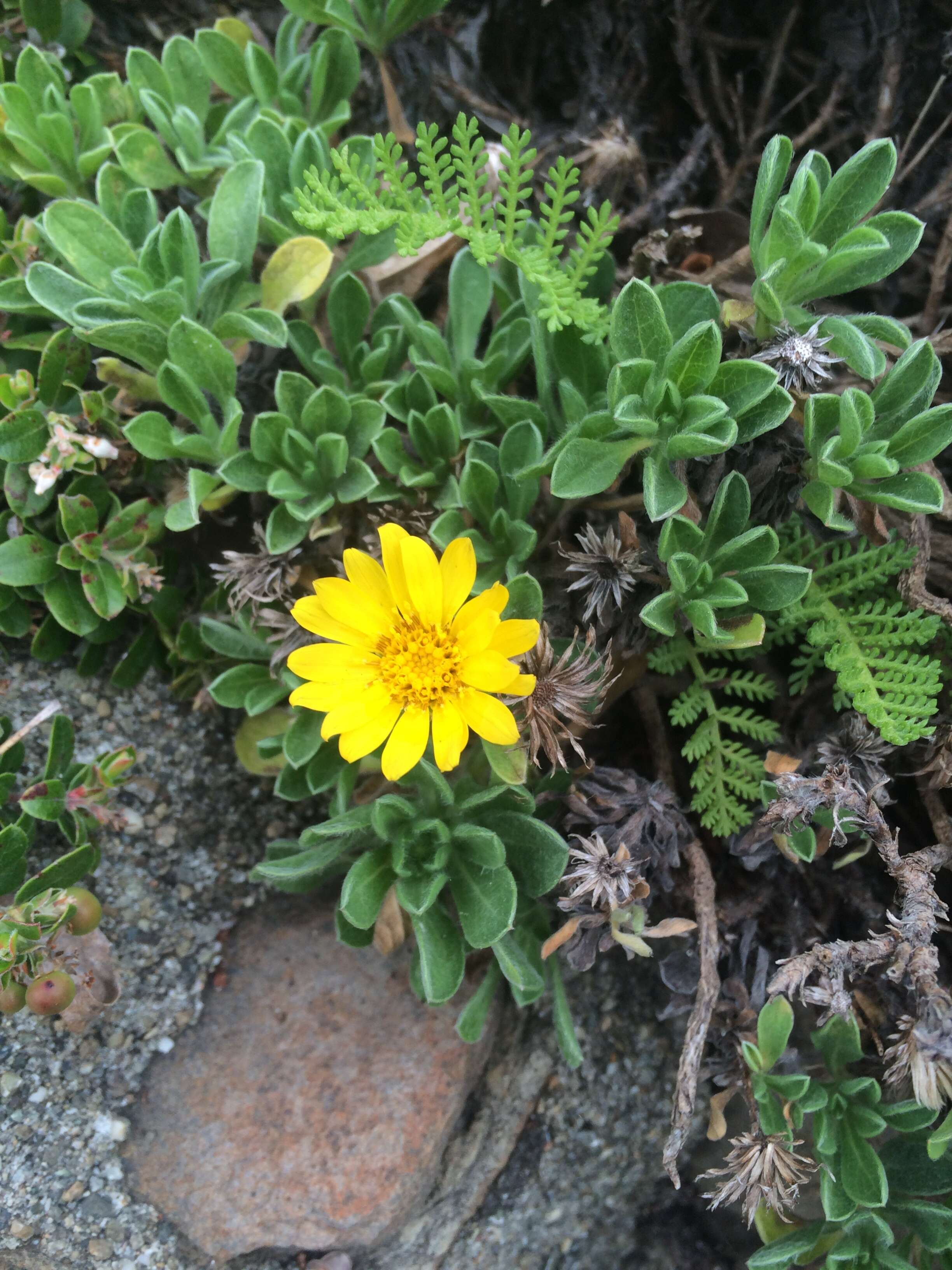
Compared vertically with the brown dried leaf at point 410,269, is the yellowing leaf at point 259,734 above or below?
below

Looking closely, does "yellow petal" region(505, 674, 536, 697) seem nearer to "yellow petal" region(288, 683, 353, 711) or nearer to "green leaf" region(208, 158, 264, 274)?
"yellow petal" region(288, 683, 353, 711)

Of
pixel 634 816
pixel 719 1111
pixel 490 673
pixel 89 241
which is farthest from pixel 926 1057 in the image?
pixel 89 241

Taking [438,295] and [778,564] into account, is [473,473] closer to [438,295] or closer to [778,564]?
[778,564]

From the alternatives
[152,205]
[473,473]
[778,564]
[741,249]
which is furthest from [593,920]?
[152,205]

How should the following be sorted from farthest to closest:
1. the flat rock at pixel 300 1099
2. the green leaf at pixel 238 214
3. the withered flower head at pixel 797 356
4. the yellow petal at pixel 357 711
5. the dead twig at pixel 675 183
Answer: the dead twig at pixel 675 183, the flat rock at pixel 300 1099, the green leaf at pixel 238 214, the yellow petal at pixel 357 711, the withered flower head at pixel 797 356

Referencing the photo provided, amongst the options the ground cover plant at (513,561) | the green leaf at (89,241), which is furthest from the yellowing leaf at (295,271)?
the green leaf at (89,241)

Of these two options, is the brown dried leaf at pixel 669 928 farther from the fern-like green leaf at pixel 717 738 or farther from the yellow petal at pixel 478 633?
the yellow petal at pixel 478 633
